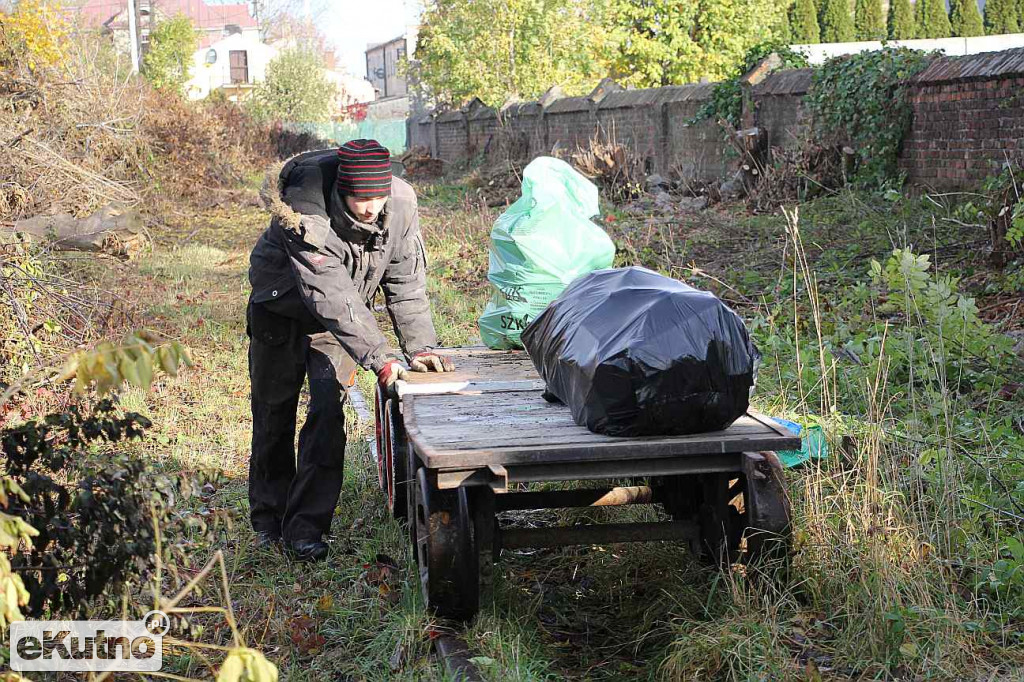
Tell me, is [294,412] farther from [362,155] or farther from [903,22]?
[903,22]

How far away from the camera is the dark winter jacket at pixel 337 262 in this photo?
4113mm

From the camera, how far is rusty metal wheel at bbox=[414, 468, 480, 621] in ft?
11.0

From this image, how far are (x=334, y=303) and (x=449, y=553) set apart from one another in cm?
124

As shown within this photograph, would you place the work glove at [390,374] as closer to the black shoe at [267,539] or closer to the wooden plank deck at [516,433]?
the wooden plank deck at [516,433]

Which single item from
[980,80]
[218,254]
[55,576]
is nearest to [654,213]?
[980,80]

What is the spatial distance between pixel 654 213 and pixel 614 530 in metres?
10.4

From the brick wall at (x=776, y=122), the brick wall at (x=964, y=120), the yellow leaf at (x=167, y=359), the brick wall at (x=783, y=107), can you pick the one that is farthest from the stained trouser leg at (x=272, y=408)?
the brick wall at (x=783, y=107)

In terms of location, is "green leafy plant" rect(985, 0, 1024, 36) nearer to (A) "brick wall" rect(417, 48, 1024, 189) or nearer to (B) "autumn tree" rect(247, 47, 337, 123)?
(A) "brick wall" rect(417, 48, 1024, 189)

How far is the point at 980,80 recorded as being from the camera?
10.0 metres

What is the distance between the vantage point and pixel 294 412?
183 inches

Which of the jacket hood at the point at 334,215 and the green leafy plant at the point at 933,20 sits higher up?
the green leafy plant at the point at 933,20

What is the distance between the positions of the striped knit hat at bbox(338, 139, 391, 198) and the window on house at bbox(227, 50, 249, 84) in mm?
70709

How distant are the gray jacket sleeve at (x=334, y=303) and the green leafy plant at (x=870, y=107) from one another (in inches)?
348

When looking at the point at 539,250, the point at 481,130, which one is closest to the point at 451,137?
the point at 481,130
